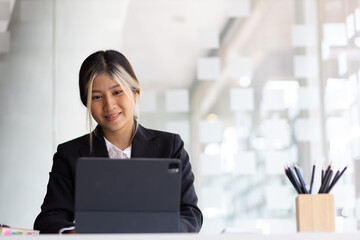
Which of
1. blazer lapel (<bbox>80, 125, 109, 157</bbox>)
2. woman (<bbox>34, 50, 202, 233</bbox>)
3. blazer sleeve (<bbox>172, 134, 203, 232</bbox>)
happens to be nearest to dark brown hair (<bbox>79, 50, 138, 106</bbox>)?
woman (<bbox>34, 50, 202, 233</bbox>)

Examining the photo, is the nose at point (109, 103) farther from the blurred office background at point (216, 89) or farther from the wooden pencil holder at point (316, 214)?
the blurred office background at point (216, 89)

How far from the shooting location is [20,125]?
406 cm

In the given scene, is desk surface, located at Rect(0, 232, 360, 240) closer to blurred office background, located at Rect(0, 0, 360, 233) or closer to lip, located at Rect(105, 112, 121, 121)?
lip, located at Rect(105, 112, 121, 121)

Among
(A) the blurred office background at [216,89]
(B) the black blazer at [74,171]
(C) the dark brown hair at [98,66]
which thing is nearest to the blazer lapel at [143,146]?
(B) the black blazer at [74,171]

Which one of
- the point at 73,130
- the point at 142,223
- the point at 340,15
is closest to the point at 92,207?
the point at 142,223

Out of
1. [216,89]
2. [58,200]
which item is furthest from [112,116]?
[216,89]

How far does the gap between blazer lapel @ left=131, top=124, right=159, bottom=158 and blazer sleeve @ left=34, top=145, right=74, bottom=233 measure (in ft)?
0.79

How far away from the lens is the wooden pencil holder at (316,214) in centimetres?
173

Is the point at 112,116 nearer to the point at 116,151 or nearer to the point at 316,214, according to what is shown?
the point at 116,151

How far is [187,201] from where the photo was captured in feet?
6.88

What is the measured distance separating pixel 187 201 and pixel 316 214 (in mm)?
505

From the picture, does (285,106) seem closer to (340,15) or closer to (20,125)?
(340,15)

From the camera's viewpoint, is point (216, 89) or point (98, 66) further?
point (216, 89)

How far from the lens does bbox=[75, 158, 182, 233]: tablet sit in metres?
1.51
